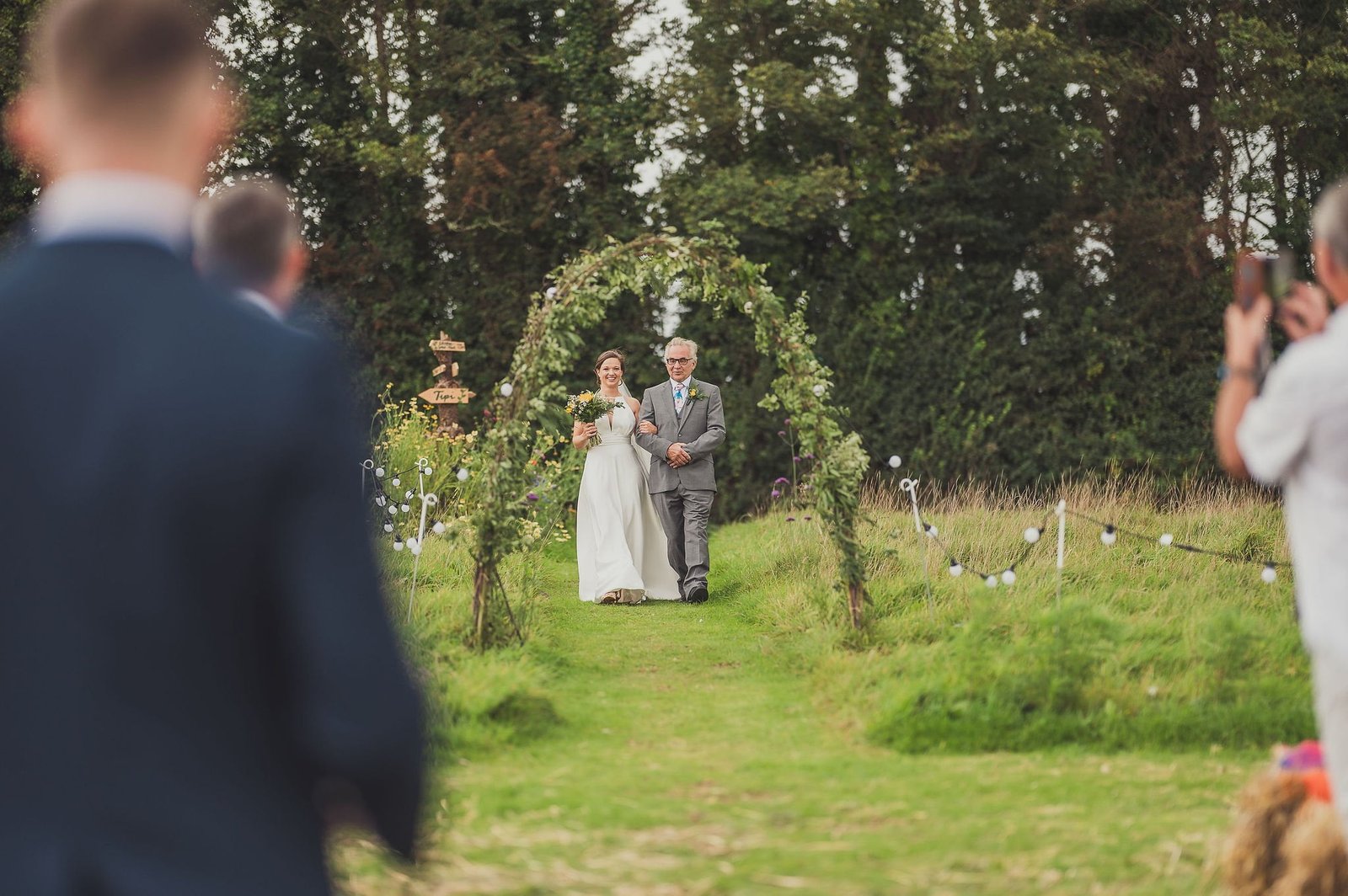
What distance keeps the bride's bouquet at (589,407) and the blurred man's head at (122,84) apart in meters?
9.51

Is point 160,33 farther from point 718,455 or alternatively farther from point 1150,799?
point 718,455

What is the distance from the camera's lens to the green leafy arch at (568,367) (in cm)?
792

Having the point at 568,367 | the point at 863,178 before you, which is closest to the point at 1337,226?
the point at 568,367

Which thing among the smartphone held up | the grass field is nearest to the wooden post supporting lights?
the grass field

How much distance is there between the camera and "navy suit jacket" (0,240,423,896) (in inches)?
49.5

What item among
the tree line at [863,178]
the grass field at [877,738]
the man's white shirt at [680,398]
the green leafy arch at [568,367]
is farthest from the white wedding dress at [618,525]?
the tree line at [863,178]

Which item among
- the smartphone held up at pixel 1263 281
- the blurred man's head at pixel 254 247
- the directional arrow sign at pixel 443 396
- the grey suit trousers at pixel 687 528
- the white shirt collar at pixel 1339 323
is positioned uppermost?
the directional arrow sign at pixel 443 396

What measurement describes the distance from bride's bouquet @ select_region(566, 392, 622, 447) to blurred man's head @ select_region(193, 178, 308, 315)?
7774mm

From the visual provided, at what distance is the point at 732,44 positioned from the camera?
17.4m

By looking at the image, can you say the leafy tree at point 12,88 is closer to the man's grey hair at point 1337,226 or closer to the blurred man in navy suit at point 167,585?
the man's grey hair at point 1337,226

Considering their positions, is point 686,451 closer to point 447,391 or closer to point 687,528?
point 687,528

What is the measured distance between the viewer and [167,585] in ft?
4.16

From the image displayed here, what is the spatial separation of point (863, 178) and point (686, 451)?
25.9 ft

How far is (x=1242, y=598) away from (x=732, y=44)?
11399 millimetres
